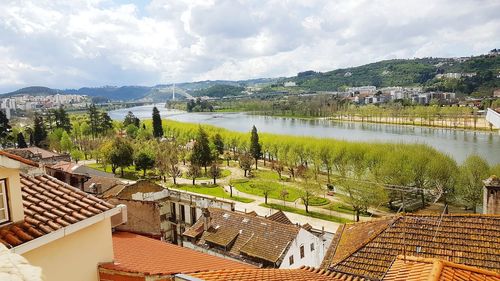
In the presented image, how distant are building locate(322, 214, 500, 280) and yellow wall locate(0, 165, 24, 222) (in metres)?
5.78

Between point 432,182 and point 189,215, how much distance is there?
2016 centimetres

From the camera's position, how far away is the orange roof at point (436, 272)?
4.85m

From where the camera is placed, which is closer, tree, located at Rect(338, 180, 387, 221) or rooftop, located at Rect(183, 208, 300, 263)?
rooftop, located at Rect(183, 208, 300, 263)

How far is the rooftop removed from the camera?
1644 cm

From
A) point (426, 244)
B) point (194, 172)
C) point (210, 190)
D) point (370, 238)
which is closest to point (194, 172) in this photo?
point (194, 172)

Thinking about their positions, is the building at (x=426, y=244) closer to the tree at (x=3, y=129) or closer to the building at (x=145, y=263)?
the building at (x=145, y=263)

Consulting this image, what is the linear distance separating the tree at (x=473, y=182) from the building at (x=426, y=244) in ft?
74.6

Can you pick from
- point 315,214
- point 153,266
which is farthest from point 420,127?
point 153,266

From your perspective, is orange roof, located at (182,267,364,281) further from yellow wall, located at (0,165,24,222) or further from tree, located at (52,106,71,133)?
tree, located at (52,106,71,133)

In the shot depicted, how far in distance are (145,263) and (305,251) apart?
12961mm

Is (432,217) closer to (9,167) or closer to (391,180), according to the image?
(9,167)

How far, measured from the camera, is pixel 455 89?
5517 inches

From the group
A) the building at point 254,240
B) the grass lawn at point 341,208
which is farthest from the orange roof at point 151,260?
the grass lawn at point 341,208

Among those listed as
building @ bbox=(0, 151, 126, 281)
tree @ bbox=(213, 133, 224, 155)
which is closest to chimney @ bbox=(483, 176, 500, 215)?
building @ bbox=(0, 151, 126, 281)
